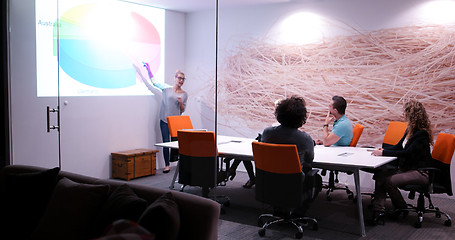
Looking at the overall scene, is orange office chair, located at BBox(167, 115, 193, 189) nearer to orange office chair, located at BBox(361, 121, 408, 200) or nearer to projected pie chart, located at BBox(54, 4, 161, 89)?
projected pie chart, located at BBox(54, 4, 161, 89)

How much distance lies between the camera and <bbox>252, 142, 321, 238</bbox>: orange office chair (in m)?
4.05

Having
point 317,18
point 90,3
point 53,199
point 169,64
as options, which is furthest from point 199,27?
point 317,18

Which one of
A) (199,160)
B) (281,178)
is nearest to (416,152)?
(281,178)

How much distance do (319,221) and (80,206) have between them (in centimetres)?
276

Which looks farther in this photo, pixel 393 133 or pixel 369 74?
pixel 369 74

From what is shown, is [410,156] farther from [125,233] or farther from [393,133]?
[125,233]

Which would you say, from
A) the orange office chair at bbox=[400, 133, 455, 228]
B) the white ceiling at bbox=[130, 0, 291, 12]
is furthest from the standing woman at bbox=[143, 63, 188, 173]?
the orange office chair at bbox=[400, 133, 455, 228]

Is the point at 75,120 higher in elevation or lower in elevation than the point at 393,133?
higher

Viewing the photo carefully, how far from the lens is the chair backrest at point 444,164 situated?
4.58 metres

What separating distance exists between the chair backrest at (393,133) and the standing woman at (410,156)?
3.20 feet

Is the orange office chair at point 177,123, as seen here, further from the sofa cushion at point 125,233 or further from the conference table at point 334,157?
the sofa cushion at point 125,233

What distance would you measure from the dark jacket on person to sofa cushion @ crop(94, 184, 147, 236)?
9.64 feet

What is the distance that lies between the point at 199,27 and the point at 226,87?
61cm

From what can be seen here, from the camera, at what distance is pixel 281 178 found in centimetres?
414
